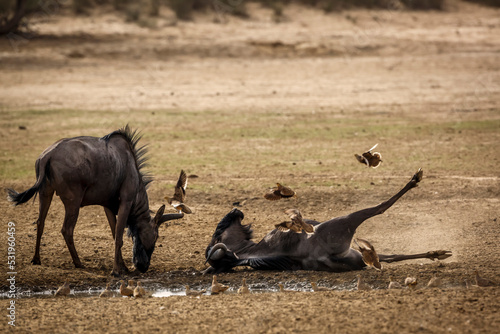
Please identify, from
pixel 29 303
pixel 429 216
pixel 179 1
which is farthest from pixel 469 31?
pixel 29 303

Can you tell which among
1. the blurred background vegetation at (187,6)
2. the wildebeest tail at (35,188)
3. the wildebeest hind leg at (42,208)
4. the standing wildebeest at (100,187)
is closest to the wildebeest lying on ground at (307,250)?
the standing wildebeest at (100,187)

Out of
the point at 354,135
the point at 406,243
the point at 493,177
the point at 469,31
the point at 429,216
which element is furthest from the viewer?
the point at 469,31

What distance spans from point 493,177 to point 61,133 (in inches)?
395

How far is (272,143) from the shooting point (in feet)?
51.8

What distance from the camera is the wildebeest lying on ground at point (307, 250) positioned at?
7805 millimetres

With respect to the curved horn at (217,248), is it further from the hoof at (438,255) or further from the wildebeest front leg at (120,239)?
the hoof at (438,255)

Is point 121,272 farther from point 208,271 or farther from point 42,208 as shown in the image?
point 42,208

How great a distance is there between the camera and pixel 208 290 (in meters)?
7.70

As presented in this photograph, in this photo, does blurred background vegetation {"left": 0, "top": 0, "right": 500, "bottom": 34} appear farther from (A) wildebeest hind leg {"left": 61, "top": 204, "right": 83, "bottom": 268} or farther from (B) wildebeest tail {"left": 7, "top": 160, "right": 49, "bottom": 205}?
(A) wildebeest hind leg {"left": 61, "top": 204, "right": 83, "bottom": 268}

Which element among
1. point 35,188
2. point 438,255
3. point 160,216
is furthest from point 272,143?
point 35,188

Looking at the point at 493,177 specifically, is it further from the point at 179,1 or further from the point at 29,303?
the point at 179,1

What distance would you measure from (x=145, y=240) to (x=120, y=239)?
37 cm

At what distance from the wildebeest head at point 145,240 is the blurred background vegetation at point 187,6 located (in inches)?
812

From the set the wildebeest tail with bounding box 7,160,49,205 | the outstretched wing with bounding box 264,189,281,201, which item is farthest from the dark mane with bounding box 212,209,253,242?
the wildebeest tail with bounding box 7,160,49,205
